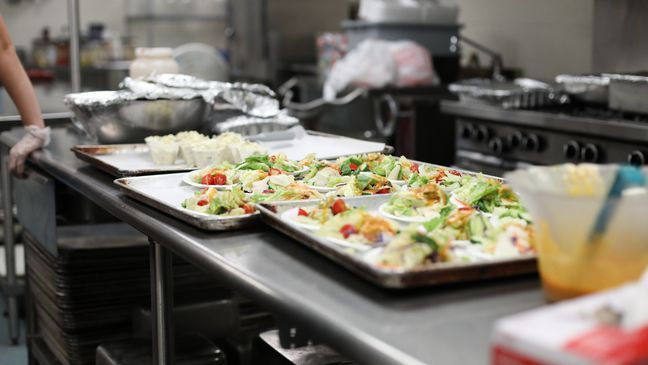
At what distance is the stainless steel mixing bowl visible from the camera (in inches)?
102

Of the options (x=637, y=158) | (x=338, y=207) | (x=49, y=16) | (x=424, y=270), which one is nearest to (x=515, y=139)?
(x=637, y=158)

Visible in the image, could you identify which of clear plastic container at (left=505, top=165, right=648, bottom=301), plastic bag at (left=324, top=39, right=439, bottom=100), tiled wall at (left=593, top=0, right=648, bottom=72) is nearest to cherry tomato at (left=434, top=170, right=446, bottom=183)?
clear plastic container at (left=505, top=165, right=648, bottom=301)

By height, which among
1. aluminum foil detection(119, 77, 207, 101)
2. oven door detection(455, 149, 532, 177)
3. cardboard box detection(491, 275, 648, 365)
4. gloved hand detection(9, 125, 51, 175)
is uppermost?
aluminum foil detection(119, 77, 207, 101)

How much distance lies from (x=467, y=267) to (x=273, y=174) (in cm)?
79

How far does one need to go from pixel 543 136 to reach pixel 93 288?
1940 millimetres

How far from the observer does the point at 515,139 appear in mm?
3594

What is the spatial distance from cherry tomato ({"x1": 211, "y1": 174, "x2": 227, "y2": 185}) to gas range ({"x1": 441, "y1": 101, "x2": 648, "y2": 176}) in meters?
1.72

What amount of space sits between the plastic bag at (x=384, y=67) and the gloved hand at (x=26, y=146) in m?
2.32

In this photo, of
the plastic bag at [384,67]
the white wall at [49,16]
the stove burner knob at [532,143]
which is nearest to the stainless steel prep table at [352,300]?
the stove burner knob at [532,143]

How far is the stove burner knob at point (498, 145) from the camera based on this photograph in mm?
3660

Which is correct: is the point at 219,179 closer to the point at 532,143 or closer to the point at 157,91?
the point at 157,91

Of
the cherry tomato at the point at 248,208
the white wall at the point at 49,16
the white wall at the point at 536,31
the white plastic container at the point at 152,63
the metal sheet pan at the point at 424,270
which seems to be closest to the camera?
the metal sheet pan at the point at 424,270

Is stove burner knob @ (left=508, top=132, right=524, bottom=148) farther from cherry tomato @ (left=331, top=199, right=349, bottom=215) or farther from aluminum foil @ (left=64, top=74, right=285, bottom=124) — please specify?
cherry tomato @ (left=331, top=199, right=349, bottom=215)

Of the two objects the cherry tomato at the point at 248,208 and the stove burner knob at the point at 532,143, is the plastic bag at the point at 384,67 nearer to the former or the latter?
the stove burner knob at the point at 532,143
